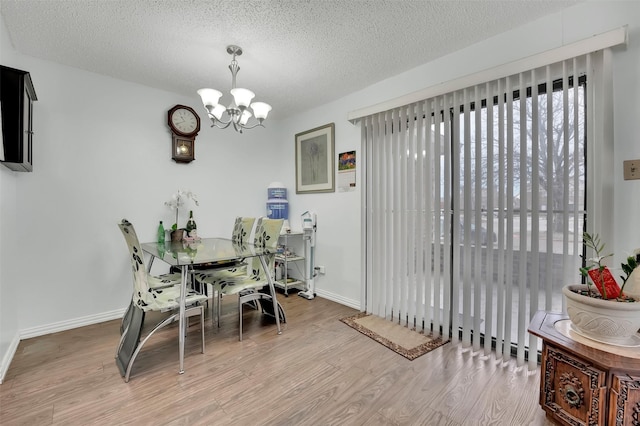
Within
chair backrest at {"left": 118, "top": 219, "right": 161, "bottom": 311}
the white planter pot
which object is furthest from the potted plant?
chair backrest at {"left": 118, "top": 219, "right": 161, "bottom": 311}

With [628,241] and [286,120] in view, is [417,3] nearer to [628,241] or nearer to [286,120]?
[628,241]

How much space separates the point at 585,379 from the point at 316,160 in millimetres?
3137

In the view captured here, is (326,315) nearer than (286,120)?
Yes

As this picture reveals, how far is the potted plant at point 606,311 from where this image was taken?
1.29 metres

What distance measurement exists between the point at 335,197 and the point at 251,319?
66.8 inches

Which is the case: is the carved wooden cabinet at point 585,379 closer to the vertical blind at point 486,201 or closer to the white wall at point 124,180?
the vertical blind at point 486,201

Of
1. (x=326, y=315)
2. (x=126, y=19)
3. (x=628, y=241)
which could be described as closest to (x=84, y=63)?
(x=126, y=19)

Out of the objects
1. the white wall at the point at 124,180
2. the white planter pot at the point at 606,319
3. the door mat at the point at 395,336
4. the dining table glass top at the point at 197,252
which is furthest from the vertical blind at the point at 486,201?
the dining table glass top at the point at 197,252

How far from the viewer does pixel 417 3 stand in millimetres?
1896

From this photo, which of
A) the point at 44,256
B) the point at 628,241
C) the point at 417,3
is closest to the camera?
the point at 628,241

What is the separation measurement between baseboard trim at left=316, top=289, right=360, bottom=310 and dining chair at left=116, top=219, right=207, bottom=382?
1.75 m

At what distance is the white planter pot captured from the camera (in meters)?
1.29

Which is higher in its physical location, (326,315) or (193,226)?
(193,226)

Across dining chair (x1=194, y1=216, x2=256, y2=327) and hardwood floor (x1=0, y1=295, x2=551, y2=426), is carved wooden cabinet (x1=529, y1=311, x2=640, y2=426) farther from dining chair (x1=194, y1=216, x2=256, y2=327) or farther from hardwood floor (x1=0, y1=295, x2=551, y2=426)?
dining chair (x1=194, y1=216, x2=256, y2=327)
